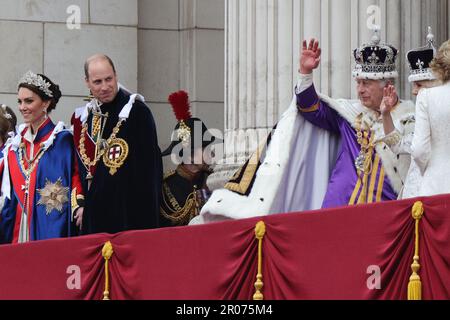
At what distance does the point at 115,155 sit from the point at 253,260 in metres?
2.45

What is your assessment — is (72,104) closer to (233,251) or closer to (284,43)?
(284,43)

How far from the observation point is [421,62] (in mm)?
13891

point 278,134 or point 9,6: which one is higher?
point 9,6

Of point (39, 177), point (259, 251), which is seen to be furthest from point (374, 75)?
point (39, 177)

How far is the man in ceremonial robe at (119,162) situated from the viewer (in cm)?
1541

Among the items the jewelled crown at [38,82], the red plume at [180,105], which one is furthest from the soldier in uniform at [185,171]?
the jewelled crown at [38,82]

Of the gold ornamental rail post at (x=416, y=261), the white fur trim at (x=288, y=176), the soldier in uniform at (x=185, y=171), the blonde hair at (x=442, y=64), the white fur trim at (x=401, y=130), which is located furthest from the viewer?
the soldier in uniform at (x=185, y=171)

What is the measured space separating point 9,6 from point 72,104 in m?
1.09

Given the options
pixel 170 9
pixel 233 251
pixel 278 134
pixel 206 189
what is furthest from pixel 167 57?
pixel 233 251

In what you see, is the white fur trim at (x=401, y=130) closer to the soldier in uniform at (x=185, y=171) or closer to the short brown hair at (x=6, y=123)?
the soldier in uniform at (x=185, y=171)

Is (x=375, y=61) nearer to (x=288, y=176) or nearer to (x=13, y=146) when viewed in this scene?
(x=288, y=176)

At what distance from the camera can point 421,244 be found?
1218cm

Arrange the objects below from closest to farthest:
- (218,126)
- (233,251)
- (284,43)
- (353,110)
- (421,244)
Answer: (421,244), (233,251), (353,110), (284,43), (218,126)

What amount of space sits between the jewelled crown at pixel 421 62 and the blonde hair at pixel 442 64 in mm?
956
